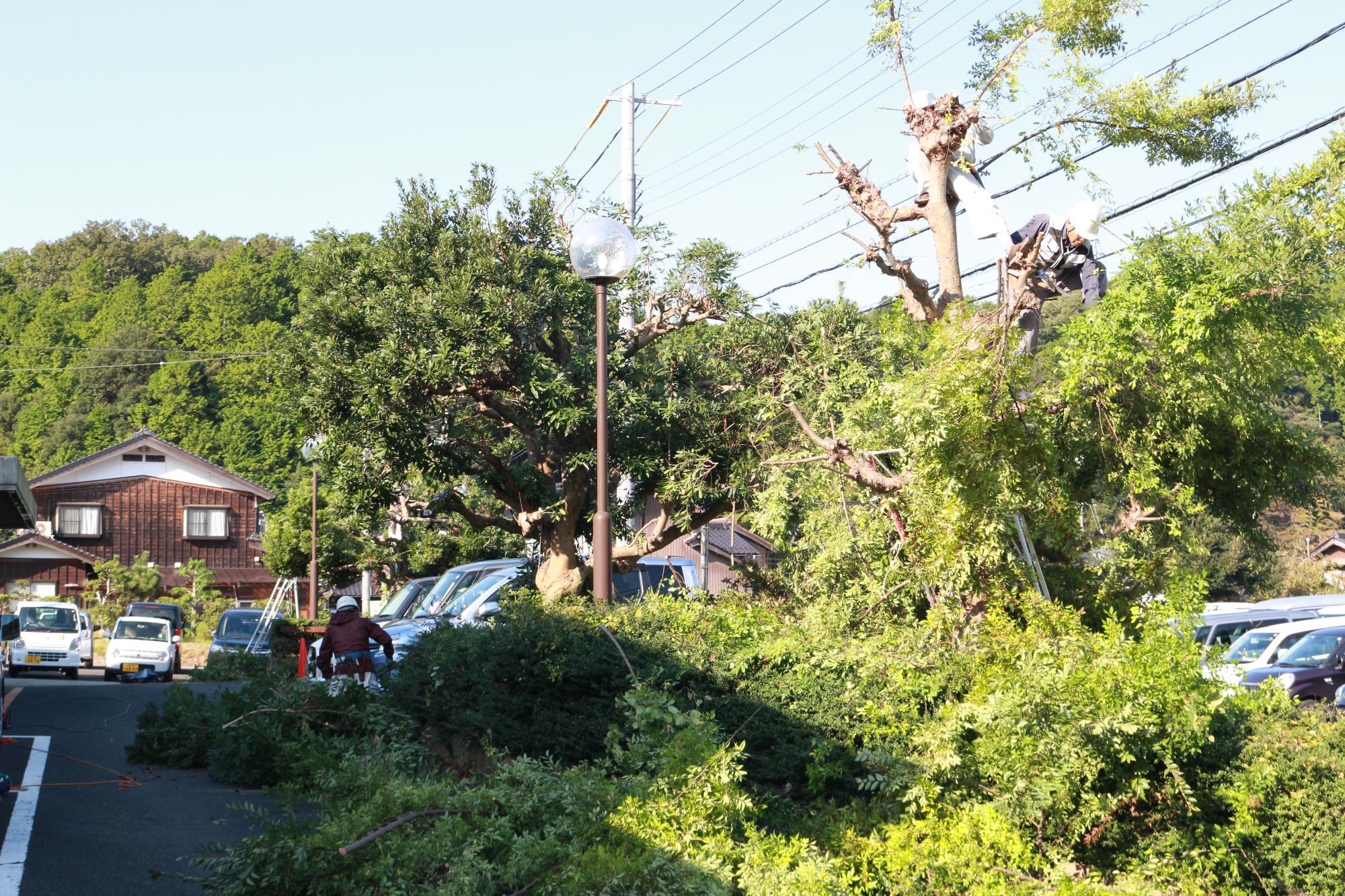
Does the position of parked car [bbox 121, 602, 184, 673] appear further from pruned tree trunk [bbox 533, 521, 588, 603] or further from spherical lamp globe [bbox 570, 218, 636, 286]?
spherical lamp globe [bbox 570, 218, 636, 286]

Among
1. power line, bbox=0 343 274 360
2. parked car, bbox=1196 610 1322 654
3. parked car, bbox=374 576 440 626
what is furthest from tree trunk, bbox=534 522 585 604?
power line, bbox=0 343 274 360

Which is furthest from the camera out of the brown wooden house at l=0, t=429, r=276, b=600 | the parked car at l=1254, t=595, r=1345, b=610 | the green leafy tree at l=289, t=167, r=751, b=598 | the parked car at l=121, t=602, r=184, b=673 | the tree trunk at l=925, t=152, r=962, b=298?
the brown wooden house at l=0, t=429, r=276, b=600

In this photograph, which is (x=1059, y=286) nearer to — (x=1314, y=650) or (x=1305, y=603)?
(x=1314, y=650)

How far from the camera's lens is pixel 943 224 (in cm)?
1025

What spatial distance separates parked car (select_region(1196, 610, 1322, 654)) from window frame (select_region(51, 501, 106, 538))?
4283cm

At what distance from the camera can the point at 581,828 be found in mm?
6586

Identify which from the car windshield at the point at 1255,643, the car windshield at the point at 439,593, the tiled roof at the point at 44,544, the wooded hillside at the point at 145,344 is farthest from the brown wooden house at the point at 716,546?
the wooded hillside at the point at 145,344

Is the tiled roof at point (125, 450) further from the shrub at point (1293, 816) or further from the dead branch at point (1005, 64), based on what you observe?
the shrub at point (1293, 816)

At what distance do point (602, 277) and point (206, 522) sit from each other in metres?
46.2

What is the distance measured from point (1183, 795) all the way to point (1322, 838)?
743mm

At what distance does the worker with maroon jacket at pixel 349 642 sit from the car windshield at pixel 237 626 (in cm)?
1519

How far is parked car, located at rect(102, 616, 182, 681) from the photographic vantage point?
25.6 m

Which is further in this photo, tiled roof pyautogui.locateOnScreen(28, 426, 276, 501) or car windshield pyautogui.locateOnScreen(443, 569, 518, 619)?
tiled roof pyautogui.locateOnScreen(28, 426, 276, 501)

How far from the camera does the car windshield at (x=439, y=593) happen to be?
17.8 m
